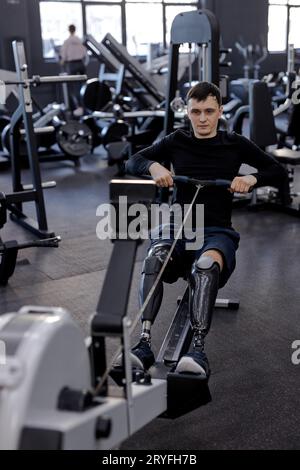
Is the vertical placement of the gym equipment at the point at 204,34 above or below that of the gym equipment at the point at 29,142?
above

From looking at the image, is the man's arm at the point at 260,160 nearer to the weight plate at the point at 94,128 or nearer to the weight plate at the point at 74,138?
the weight plate at the point at 74,138

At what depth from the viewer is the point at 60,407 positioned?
1143mm

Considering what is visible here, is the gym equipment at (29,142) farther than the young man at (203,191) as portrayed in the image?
Yes

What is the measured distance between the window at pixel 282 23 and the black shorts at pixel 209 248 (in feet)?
38.9

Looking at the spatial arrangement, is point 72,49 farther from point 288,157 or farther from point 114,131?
point 288,157

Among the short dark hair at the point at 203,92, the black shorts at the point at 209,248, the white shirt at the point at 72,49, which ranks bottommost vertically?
the black shorts at the point at 209,248

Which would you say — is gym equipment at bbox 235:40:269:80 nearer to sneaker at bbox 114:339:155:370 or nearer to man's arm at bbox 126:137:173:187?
man's arm at bbox 126:137:173:187

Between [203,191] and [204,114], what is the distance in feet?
1.00

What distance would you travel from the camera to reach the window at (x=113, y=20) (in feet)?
33.9

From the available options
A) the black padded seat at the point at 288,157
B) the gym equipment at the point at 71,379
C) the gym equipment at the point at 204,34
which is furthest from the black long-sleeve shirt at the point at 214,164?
the black padded seat at the point at 288,157

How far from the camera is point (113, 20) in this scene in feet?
35.9

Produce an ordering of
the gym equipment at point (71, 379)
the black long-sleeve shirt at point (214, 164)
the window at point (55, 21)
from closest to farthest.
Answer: the gym equipment at point (71, 379)
the black long-sleeve shirt at point (214, 164)
the window at point (55, 21)

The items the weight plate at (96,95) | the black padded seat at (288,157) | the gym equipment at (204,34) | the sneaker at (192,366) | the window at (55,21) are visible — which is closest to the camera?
the sneaker at (192,366)

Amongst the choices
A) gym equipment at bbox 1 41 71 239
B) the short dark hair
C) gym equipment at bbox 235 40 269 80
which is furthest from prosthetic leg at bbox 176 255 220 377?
gym equipment at bbox 235 40 269 80
